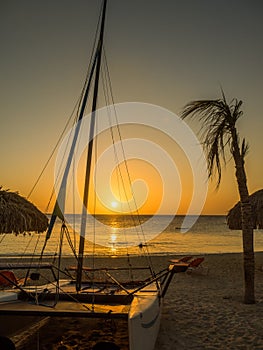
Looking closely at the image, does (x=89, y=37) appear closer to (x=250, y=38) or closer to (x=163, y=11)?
(x=163, y=11)

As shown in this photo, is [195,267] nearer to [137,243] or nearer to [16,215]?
[16,215]

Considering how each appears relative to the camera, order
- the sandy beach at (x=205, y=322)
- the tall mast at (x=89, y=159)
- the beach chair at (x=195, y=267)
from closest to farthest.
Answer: the sandy beach at (x=205, y=322)
the tall mast at (x=89, y=159)
the beach chair at (x=195, y=267)

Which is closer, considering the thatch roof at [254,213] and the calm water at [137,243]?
the thatch roof at [254,213]

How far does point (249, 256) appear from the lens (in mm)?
8492

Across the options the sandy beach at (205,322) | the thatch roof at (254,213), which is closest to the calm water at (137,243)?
the sandy beach at (205,322)

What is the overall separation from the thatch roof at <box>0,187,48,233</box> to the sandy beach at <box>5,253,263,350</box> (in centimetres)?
423

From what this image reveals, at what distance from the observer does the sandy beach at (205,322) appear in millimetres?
6113

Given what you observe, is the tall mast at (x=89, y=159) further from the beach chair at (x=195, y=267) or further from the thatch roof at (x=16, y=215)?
the beach chair at (x=195, y=267)

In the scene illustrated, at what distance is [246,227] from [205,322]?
2368 millimetres

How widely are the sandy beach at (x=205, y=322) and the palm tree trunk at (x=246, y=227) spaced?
425 mm

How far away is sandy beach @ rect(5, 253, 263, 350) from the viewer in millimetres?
6113

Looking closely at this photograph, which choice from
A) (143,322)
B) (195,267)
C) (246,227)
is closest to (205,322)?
(246,227)

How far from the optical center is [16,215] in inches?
417

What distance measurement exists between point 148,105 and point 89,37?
9.03ft
